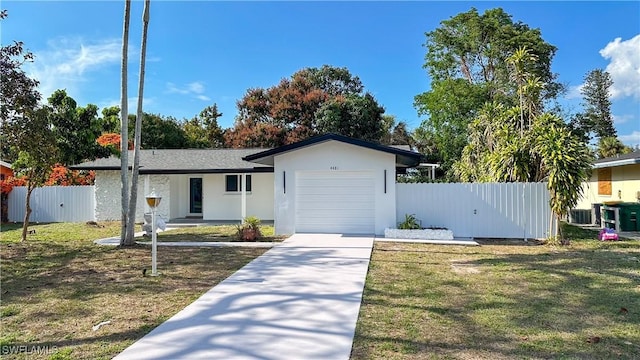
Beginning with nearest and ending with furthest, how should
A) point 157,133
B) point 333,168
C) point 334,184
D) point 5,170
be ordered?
point 333,168
point 334,184
point 5,170
point 157,133

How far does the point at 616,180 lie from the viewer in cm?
1672

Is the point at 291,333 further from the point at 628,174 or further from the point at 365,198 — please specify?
the point at 628,174

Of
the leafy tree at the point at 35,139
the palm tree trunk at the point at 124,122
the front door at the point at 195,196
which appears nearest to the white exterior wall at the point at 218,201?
the front door at the point at 195,196

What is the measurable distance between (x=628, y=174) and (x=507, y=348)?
15732 mm

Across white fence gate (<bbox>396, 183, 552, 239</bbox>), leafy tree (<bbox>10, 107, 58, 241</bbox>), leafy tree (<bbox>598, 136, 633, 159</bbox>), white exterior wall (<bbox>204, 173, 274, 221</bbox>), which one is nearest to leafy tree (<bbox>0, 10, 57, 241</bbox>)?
leafy tree (<bbox>10, 107, 58, 241</bbox>)

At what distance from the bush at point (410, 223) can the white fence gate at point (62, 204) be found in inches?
540

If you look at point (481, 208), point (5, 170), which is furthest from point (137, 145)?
point (5, 170)

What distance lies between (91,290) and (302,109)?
2774 cm

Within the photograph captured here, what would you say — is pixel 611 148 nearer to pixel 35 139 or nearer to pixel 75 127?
pixel 35 139

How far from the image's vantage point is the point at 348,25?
784 inches

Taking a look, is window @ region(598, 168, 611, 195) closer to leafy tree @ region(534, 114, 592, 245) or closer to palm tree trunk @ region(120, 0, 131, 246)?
leafy tree @ region(534, 114, 592, 245)

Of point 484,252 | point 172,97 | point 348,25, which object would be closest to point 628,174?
point 484,252

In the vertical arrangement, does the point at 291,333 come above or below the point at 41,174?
below

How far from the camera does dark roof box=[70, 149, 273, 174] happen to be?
1623 cm
